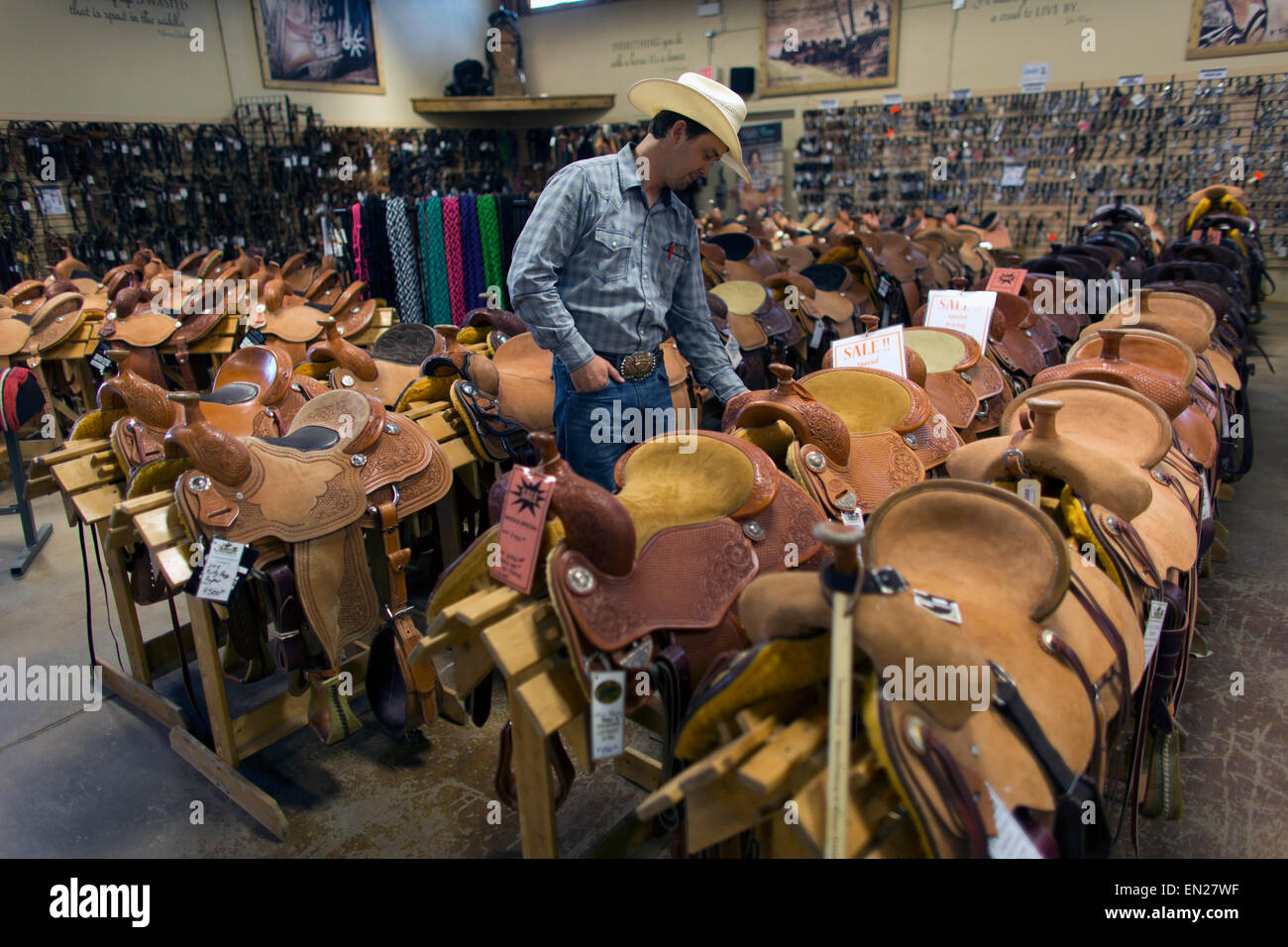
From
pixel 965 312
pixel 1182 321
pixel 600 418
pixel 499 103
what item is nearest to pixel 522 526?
pixel 600 418

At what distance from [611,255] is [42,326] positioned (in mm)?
4631

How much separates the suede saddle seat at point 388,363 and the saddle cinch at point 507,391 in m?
0.08

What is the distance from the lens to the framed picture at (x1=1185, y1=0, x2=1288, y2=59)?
8.30m

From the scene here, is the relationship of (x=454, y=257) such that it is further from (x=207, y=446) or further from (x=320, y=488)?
(x=207, y=446)

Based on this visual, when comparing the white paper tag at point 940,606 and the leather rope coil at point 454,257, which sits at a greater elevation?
the leather rope coil at point 454,257

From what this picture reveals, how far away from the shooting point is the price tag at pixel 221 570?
183 cm

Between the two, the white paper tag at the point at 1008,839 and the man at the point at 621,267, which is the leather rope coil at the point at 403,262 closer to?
the man at the point at 621,267

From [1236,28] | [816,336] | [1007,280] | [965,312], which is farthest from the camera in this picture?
[1236,28]

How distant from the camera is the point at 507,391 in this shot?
9.82ft

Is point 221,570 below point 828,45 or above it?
below

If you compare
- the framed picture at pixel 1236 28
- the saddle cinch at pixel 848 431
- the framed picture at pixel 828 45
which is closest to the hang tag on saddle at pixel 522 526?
the saddle cinch at pixel 848 431

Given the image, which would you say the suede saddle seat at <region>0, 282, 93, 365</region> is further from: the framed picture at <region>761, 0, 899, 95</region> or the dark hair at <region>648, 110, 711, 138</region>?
the framed picture at <region>761, 0, 899, 95</region>

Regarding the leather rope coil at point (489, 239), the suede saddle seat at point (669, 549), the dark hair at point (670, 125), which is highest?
the dark hair at point (670, 125)
